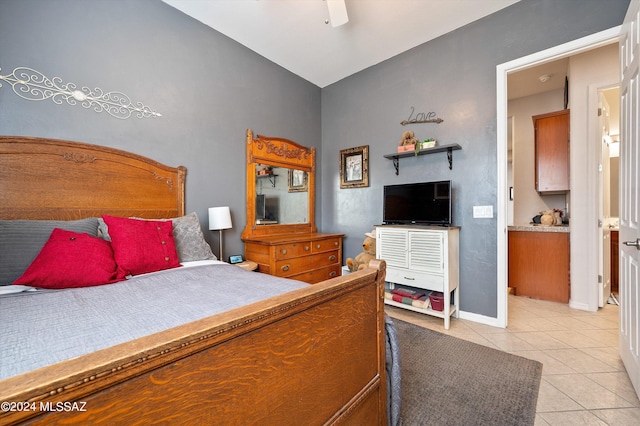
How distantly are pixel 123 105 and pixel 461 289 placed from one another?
139 inches

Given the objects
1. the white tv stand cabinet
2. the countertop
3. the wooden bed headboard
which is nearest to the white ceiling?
the wooden bed headboard

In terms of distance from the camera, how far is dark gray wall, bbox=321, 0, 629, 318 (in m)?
2.24

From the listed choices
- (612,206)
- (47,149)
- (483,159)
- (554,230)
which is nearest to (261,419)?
(47,149)

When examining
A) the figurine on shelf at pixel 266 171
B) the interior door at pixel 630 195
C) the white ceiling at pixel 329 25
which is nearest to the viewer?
the interior door at pixel 630 195

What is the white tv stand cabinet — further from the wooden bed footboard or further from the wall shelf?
the wooden bed footboard

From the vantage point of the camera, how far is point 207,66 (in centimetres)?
268

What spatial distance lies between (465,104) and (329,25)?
5.32ft

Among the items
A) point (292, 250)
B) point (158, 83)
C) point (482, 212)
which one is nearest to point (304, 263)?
point (292, 250)

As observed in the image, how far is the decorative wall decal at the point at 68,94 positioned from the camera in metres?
1.73

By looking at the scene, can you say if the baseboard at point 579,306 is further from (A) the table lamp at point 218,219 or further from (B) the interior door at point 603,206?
(A) the table lamp at point 218,219

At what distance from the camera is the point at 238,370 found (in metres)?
0.65

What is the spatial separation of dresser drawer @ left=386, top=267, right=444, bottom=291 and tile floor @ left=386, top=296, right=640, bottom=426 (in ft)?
1.22

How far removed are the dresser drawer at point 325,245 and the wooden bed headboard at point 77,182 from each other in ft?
5.08

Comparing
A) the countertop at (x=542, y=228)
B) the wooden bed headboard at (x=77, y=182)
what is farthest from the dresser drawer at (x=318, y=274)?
the countertop at (x=542, y=228)
